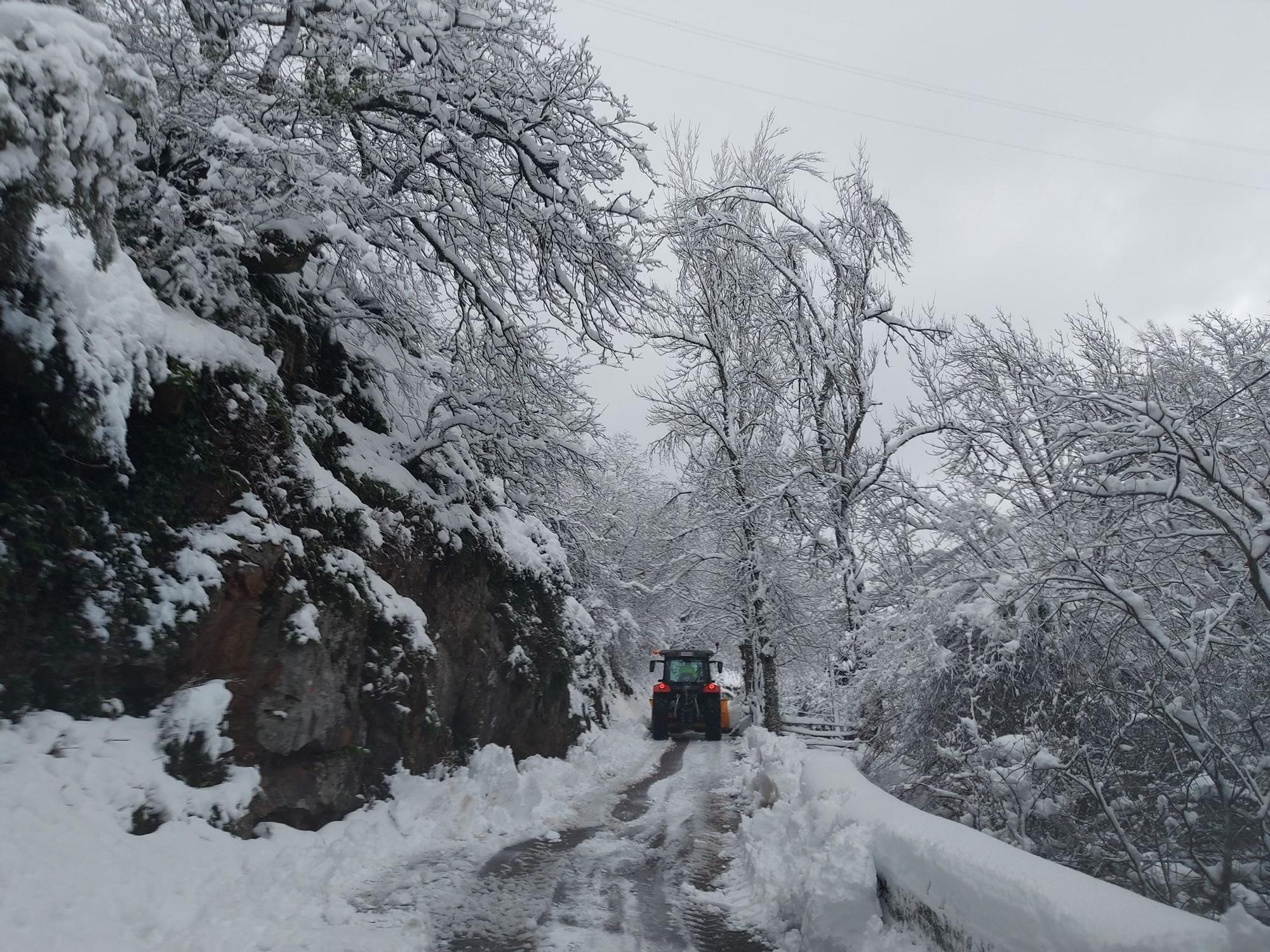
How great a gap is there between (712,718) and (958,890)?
58.6ft

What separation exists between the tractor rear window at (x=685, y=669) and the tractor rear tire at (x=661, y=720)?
1.37 m

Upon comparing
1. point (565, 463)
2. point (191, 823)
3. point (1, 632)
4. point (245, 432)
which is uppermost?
point (565, 463)

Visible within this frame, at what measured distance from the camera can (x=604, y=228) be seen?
886cm

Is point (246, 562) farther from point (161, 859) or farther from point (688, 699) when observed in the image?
point (688, 699)

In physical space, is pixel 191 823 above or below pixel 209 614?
below

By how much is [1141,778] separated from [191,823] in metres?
6.70

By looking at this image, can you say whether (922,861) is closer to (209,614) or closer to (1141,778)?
(1141,778)

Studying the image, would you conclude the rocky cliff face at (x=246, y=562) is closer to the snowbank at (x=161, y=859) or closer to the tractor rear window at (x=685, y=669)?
the snowbank at (x=161, y=859)

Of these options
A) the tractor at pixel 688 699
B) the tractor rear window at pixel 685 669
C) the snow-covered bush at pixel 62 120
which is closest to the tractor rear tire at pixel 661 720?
the tractor at pixel 688 699

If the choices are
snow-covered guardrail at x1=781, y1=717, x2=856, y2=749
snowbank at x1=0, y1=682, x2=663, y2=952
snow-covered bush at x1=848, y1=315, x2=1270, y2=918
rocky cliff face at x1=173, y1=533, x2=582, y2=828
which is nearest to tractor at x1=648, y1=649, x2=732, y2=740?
snow-covered guardrail at x1=781, y1=717, x2=856, y2=749

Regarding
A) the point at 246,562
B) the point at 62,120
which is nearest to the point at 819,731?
the point at 246,562

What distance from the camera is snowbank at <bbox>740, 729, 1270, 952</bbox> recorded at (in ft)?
7.52

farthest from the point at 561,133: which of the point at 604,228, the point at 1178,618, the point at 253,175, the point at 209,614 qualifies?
the point at 1178,618

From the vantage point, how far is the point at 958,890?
126 inches
